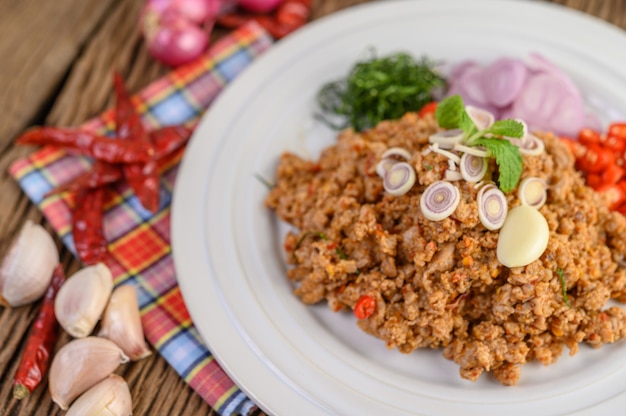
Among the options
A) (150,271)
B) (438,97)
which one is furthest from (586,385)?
(150,271)

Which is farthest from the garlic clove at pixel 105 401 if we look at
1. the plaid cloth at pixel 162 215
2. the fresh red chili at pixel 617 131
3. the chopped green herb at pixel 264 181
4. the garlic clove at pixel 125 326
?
the fresh red chili at pixel 617 131

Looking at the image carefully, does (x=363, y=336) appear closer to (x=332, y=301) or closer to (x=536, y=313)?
(x=332, y=301)

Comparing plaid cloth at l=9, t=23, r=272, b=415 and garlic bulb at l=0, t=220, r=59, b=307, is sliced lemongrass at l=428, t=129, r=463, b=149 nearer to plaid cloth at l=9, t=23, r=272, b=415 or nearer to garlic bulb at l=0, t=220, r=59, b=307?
plaid cloth at l=9, t=23, r=272, b=415

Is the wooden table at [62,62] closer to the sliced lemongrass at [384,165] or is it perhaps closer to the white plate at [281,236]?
the white plate at [281,236]

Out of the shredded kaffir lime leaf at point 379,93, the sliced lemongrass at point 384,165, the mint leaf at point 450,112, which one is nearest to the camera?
the mint leaf at point 450,112

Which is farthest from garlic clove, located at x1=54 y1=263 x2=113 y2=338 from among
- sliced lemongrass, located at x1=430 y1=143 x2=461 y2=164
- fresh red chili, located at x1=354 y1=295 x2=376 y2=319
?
sliced lemongrass, located at x1=430 y1=143 x2=461 y2=164

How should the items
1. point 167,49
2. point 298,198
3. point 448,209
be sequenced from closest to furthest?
point 448,209
point 298,198
point 167,49
